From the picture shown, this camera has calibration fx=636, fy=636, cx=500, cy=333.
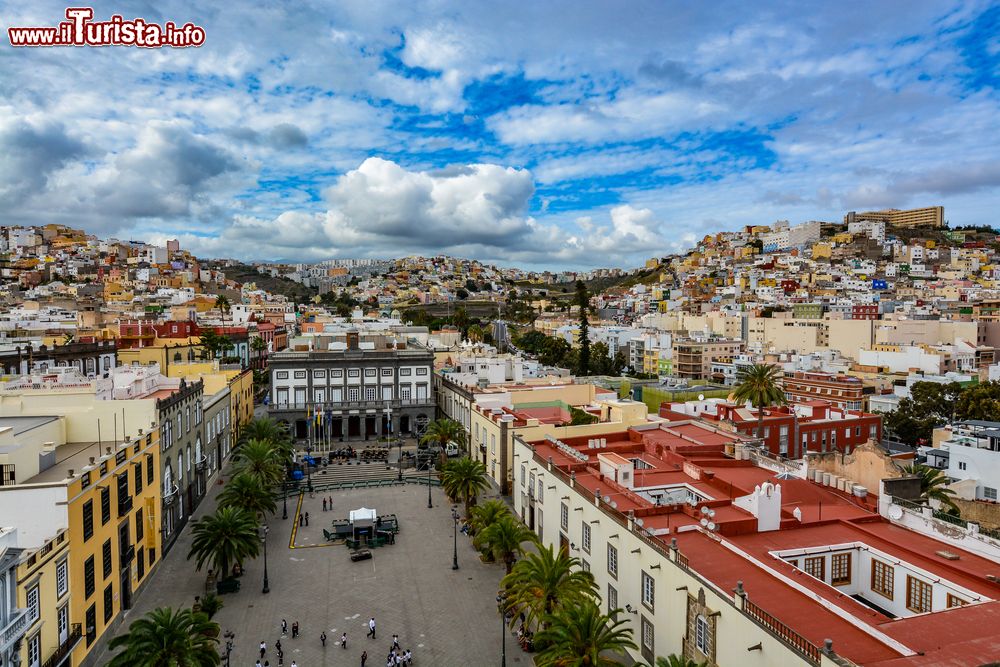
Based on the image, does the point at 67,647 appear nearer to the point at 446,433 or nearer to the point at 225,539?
the point at 225,539

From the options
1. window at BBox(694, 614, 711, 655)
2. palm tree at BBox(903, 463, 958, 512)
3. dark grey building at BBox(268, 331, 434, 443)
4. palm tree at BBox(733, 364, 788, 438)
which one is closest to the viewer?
window at BBox(694, 614, 711, 655)

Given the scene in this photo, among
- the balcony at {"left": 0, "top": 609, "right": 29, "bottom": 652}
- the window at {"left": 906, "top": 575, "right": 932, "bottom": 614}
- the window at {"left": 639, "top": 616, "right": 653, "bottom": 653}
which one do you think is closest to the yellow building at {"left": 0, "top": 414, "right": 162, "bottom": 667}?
the balcony at {"left": 0, "top": 609, "right": 29, "bottom": 652}

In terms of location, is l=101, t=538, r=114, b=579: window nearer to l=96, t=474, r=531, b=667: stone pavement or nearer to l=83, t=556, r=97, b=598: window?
l=83, t=556, r=97, b=598: window

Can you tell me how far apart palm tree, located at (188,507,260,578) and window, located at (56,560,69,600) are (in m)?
7.94

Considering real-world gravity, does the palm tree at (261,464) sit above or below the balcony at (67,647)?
above

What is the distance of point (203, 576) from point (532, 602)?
64.7 ft

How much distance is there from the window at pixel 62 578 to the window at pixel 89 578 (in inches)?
58.2

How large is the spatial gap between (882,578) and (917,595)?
143 cm

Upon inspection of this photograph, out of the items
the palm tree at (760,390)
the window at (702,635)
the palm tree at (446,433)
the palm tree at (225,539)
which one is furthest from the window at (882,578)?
the palm tree at (446,433)

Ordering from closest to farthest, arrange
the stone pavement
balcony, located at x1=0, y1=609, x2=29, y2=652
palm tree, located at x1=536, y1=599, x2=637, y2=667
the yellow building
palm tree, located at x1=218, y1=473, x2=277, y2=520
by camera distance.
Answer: balcony, located at x1=0, y1=609, x2=29, y2=652, palm tree, located at x1=536, y1=599, x2=637, y2=667, the yellow building, the stone pavement, palm tree, located at x1=218, y1=473, x2=277, y2=520

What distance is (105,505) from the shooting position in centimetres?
2670

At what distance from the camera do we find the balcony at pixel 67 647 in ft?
70.2

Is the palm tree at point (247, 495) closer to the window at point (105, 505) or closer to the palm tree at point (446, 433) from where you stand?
the window at point (105, 505)

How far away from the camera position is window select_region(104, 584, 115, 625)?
2644cm
